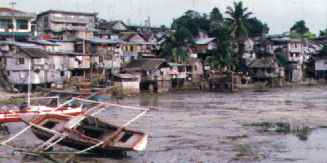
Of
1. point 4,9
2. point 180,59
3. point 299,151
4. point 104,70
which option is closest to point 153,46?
point 180,59

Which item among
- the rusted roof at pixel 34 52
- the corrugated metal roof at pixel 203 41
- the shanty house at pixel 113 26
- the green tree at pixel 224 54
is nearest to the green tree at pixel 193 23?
the corrugated metal roof at pixel 203 41

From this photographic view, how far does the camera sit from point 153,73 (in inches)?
2537

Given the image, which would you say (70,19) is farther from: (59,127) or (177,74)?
(59,127)

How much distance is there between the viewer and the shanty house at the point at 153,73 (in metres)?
63.0

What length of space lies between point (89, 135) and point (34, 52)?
35.4 m

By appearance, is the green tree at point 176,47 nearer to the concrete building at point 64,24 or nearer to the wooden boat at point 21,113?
the concrete building at point 64,24

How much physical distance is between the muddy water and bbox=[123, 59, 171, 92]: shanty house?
9.62 meters

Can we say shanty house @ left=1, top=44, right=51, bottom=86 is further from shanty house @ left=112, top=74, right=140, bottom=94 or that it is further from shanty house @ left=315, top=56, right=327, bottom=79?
shanty house @ left=315, top=56, right=327, bottom=79

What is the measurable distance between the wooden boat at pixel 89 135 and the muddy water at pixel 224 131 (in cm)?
69

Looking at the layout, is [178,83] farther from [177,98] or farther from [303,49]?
[303,49]

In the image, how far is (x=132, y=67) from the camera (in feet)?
219

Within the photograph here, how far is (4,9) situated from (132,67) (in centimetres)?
1818

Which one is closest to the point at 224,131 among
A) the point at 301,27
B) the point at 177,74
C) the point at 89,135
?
the point at 89,135

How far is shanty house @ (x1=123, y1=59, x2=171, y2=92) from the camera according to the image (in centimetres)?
6302
